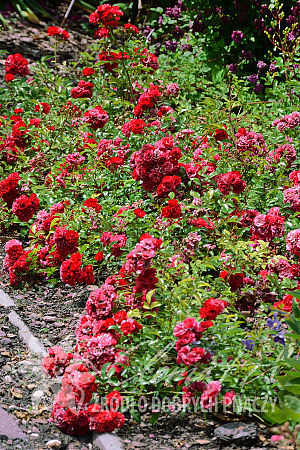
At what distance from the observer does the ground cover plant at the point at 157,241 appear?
7.18ft

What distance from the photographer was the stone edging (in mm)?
2086

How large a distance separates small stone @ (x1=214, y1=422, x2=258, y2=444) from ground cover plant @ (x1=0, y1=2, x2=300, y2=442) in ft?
0.23

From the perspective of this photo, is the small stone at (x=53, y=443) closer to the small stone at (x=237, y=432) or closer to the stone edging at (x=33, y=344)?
the stone edging at (x=33, y=344)

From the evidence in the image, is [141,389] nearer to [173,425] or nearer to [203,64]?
[173,425]

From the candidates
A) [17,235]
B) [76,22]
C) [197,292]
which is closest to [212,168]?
[197,292]

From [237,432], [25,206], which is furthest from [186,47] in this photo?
[237,432]

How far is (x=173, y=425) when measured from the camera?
2197 millimetres

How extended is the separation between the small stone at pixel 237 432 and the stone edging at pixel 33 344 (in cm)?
39

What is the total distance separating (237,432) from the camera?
2070 millimetres

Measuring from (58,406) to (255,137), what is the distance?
2.30 m

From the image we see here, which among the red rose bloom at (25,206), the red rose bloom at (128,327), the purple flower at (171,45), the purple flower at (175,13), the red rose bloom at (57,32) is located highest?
the purple flower at (175,13)

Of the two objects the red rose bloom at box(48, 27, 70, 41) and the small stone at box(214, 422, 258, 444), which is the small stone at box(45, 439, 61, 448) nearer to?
the small stone at box(214, 422, 258, 444)

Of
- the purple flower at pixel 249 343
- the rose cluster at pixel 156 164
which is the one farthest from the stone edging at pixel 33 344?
the rose cluster at pixel 156 164

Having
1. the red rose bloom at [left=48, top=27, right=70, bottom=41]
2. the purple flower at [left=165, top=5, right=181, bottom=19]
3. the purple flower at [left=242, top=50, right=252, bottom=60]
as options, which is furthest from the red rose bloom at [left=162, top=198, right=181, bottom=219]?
the purple flower at [left=165, top=5, right=181, bottom=19]
